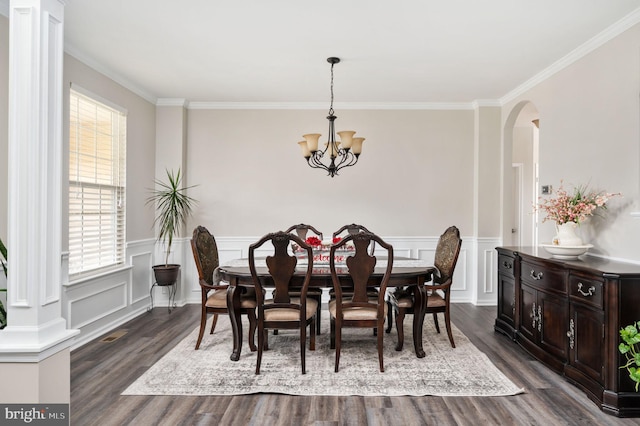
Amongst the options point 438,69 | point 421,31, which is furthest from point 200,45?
point 438,69

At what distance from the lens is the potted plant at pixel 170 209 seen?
188 inches

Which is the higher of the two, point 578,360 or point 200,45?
point 200,45

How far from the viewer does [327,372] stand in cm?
300

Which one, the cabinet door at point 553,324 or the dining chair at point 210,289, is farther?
the dining chair at point 210,289

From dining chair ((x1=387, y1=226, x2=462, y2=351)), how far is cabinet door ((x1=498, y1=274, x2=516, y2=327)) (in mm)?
676

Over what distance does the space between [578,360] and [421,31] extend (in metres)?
2.76

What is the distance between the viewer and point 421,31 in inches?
123

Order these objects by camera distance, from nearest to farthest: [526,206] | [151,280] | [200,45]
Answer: [200,45] < [151,280] < [526,206]

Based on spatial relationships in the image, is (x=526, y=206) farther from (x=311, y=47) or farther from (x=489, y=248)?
(x=311, y=47)

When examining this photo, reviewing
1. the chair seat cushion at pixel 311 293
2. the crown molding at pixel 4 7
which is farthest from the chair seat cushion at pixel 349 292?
the crown molding at pixel 4 7

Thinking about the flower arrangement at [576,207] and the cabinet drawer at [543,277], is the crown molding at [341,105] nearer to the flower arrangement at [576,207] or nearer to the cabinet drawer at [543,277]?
the flower arrangement at [576,207]

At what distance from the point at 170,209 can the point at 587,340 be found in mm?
4439

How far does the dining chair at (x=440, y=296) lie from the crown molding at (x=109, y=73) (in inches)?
147

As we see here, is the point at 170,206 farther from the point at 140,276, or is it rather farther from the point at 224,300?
the point at 224,300
